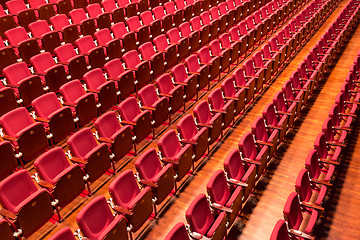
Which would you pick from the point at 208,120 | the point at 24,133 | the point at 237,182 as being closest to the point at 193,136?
the point at 208,120

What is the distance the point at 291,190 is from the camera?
141 centimetres

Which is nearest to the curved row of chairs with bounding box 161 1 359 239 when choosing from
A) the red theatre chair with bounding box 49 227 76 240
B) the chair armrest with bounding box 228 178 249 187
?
the chair armrest with bounding box 228 178 249 187

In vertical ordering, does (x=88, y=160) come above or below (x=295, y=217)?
above

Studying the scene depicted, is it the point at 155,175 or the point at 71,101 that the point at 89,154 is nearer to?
the point at 155,175

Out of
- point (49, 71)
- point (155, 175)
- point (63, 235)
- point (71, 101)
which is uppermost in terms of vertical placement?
point (49, 71)

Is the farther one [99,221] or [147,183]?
[147,183]

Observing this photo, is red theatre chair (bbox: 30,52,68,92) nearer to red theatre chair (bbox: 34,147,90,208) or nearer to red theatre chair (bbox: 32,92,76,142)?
red theatre chair (bbox: 32,92,76,142)

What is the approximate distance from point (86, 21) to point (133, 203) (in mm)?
1418

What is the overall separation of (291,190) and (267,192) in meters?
0.10

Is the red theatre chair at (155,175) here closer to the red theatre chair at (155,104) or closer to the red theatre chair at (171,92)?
the red theatre chair at (155,104)

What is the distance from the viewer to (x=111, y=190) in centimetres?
113

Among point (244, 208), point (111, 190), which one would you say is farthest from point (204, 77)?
point (111, 190)

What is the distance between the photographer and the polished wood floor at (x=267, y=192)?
1244mm

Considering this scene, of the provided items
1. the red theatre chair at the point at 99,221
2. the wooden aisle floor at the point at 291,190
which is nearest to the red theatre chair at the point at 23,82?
the red theatre chair at the point at 99,221
